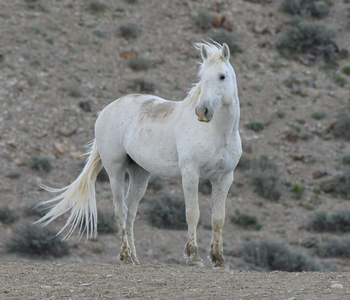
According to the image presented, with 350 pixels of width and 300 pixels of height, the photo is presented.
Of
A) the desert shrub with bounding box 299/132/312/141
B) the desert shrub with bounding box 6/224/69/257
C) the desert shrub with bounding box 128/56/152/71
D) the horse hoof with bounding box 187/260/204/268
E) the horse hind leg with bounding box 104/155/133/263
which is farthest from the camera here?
the desert shrub with bounding box 128/56/152/71

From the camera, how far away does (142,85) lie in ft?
59.4

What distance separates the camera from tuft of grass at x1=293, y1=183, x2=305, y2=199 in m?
14.6

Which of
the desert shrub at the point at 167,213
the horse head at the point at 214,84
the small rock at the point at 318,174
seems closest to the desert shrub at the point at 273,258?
the desert shrub at the point at 167,213

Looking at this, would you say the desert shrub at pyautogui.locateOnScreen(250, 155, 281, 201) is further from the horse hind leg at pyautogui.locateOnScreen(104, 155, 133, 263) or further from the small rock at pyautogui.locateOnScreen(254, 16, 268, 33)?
the horse hind leg at pyautogui.locateOnScreen(104, 155, 133, 263)

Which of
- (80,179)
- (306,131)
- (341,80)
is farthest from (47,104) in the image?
(341,80)

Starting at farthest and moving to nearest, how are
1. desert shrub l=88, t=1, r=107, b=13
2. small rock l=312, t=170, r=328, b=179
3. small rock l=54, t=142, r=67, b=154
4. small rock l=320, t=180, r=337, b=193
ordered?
desert shrub l=88, t=1, r=107, b=13
small rock l=312, t=170, r=328, b=179
small rock l=54, t=142, r=67, b=154
small rock l=320, t=180, r=337, b=193

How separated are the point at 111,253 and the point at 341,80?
41.9 ft

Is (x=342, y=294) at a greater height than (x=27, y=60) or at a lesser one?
lesser

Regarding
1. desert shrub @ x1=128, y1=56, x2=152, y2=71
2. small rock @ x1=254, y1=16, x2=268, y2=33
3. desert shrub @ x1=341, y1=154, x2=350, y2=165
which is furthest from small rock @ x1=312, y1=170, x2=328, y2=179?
small rock @ x1=254, y1=16, x2=268, y2=33

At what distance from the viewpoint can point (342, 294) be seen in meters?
3.63

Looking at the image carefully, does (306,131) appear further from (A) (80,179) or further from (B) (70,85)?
(A) (80,179)

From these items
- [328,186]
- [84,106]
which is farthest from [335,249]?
[84,106]

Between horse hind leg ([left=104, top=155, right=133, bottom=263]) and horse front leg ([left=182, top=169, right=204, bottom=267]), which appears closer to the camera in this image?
horse front leg ([left=182, top=169, right=204, bottom=267])

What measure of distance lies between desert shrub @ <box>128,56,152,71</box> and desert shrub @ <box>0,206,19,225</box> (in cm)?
858
